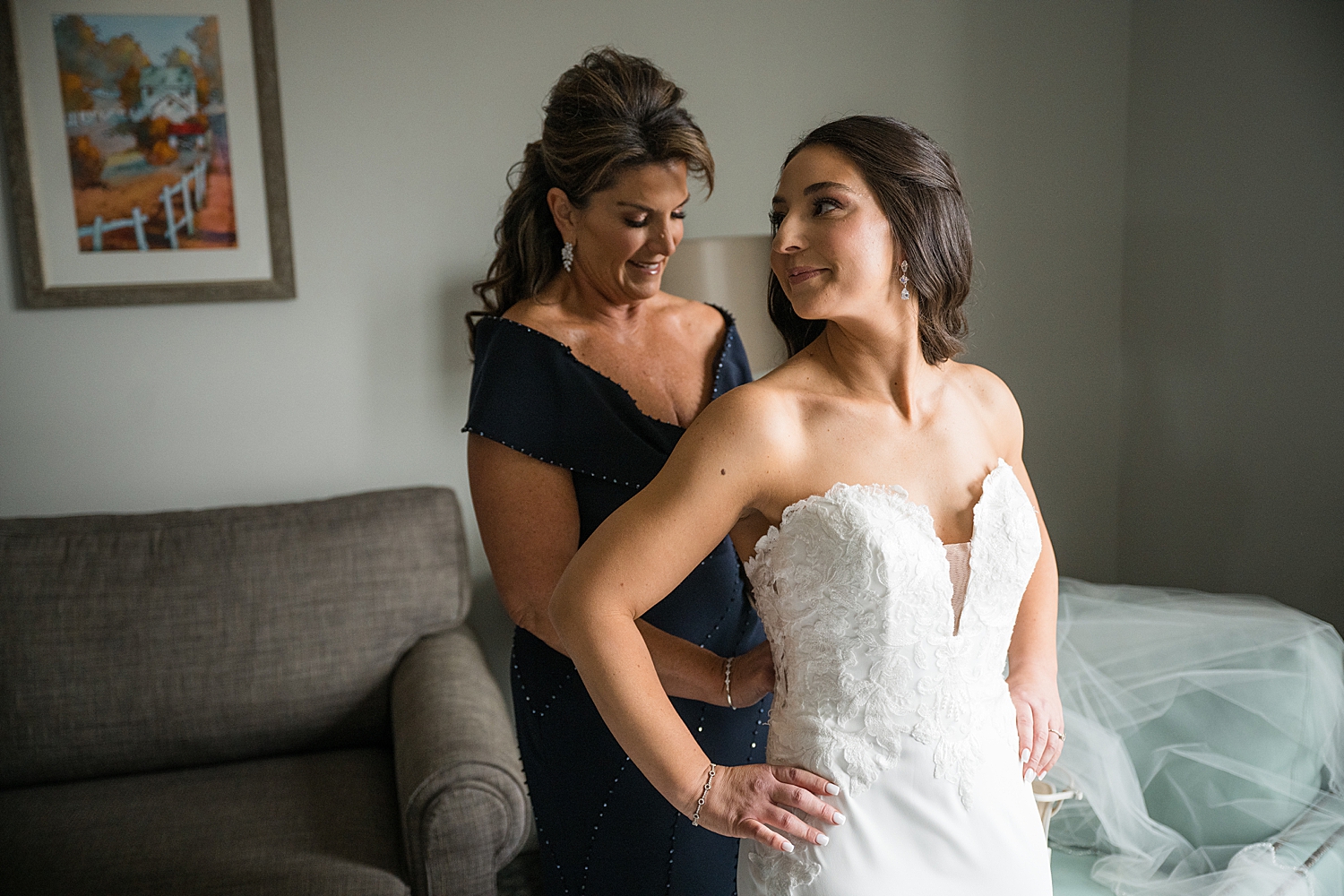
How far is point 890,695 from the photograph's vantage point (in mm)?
1057

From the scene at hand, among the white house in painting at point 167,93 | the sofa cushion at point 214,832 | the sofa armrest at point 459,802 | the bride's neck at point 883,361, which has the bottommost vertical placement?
the sofa cushion at point 214,832

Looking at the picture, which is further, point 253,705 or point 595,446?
point 253,705

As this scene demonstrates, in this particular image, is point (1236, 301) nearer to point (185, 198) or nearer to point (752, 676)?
point (752, 676)

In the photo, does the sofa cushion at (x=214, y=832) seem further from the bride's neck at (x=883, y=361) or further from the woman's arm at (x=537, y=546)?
the bride's neck at (x=883, y=361)

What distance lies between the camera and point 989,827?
3.57 feet

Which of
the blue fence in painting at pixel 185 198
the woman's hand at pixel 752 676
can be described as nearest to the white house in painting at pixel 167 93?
the blue fence in painting at pixel 185 198

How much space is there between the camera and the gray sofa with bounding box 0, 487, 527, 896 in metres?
1.93

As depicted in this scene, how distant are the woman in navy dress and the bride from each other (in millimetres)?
197

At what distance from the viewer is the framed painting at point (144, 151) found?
99.6 inches

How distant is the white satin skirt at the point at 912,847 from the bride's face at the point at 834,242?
1.60 feet

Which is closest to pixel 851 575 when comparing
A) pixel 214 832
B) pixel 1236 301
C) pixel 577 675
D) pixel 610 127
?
pixel 577 675

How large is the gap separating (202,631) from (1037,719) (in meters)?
2.01

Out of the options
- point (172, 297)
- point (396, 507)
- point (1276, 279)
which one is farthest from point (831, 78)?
point (172, 297)

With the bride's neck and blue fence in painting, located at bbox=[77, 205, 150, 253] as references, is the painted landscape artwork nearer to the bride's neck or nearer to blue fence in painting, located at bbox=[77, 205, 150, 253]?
blue fence in painting, located at bbox=[77, 205, 150, 253]
